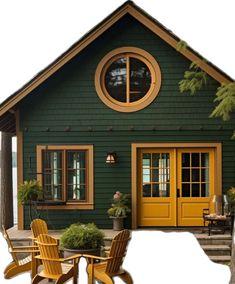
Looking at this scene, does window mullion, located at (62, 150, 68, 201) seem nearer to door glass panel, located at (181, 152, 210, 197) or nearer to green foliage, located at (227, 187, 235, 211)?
door glass panel, located at (181, 152, 210, 197)

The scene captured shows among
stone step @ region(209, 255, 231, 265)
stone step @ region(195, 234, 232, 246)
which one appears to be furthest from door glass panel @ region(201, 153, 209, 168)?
stone step @ region(209, 255, 231, 265)

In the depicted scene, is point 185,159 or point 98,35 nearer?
point 98,35

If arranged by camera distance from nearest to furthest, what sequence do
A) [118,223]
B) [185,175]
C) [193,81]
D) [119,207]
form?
[193,81] < [119,207] < [118,223] < [185,175]

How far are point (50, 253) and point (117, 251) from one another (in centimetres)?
100

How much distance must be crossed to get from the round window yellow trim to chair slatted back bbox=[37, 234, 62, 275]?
19.4 feet

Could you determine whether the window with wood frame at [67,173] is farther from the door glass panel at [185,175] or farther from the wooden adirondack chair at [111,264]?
the wooden adirondack chair at [111,264]

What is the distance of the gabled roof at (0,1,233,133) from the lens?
43.3 feet

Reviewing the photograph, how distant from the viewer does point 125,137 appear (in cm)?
1379

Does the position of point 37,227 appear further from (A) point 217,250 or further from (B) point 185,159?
(B) point 185,159

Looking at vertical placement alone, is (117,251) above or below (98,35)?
below

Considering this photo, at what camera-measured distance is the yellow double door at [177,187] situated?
13.9m

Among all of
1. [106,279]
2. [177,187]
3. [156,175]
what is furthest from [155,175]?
[106,279]

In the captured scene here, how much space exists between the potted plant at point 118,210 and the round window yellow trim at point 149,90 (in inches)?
82.6

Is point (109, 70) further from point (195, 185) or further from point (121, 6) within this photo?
point (195, 185)
